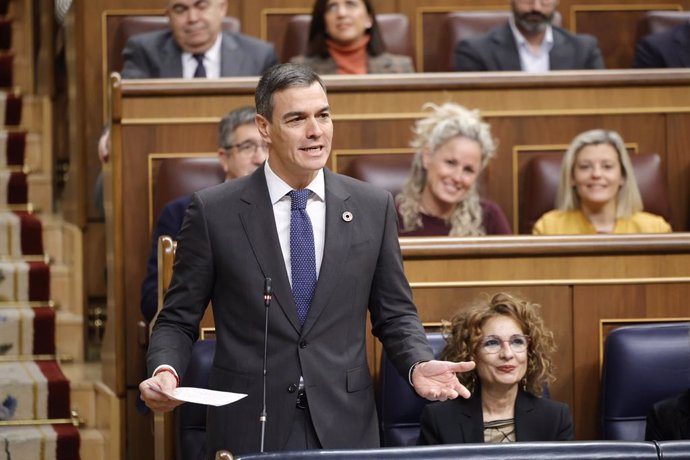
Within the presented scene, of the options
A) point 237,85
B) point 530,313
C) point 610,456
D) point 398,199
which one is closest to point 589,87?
point 398,199

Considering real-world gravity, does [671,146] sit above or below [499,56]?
below

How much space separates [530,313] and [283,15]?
1413mm

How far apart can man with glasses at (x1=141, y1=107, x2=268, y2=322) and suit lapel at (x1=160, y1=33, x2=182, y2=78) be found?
0.39 metres

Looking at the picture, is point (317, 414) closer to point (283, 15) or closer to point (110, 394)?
point (110, 394)

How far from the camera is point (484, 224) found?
202 centimetres

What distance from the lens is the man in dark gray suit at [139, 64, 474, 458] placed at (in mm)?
1246

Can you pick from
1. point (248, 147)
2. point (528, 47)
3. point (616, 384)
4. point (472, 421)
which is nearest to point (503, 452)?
point (472, 421)

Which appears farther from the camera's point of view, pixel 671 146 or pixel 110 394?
pixel 671 146

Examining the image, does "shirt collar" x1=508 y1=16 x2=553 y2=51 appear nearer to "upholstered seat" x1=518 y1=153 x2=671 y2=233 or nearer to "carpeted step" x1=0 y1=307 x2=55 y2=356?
"upholstered seat" x1=518 y1=153 x2=671 y2=233

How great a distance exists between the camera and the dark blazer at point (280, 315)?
4.09 ft

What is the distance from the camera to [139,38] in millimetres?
2332

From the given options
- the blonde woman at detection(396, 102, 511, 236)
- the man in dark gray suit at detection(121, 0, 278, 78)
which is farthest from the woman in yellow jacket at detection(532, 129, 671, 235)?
the man in dark gray suit at detection(121, 0, 278, 78)

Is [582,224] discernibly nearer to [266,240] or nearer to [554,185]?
[554,185]

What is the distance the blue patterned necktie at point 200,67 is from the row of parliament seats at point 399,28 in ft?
0.91
